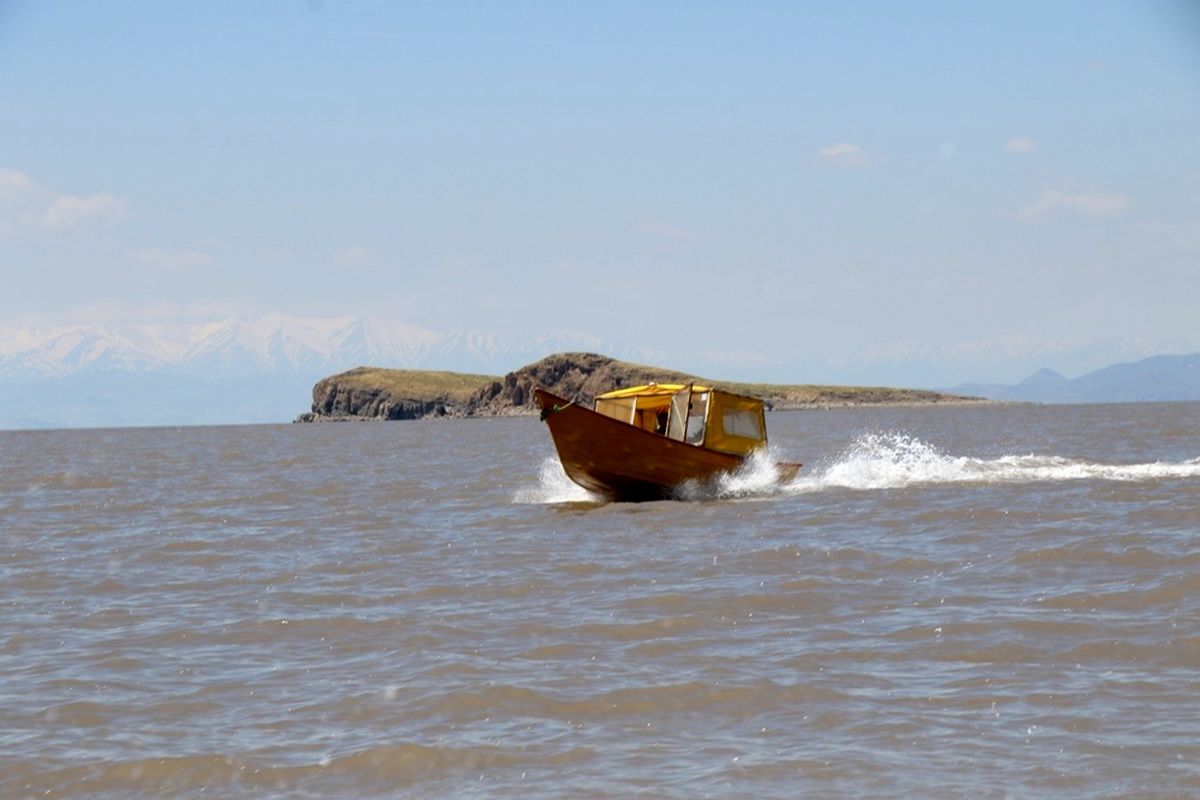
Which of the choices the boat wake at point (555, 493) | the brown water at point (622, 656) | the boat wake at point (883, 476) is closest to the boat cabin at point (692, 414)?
the boat wake at point (883, 476)

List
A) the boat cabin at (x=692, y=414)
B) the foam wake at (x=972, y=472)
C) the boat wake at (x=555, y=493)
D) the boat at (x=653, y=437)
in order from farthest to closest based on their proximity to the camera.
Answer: the foam wake at (x=972, y=472) → the boat wake at (x=555, y=493) → the boat cabin at (x=692, y=414) → the boat at (x=653, y=437)

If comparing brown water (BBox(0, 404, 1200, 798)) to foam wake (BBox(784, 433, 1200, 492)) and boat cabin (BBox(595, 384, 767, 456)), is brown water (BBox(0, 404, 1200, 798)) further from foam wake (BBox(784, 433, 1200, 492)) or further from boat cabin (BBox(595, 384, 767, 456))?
foam wake (BBox(784, 433, 1200, 492))

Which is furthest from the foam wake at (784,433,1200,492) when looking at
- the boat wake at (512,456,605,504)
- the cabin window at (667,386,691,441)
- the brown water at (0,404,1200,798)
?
the brown water at (0,404,1200,798)

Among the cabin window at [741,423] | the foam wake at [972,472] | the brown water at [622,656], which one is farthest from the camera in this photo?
the foam wake at [972,472]

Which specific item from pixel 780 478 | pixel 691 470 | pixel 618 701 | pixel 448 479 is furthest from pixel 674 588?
pixel 448 479

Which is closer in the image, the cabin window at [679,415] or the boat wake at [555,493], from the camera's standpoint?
the cabin window at [679,415]

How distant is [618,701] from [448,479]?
31.3m

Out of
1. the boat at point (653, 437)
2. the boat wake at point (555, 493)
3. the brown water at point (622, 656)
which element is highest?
the boat at point (653, 437)

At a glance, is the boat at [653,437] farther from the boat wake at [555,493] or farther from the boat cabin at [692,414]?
the boat wake at [555,493]

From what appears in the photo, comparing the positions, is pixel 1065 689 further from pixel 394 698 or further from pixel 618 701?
pixel 394 698

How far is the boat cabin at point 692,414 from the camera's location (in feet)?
99.1

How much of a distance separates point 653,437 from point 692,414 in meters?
2.76

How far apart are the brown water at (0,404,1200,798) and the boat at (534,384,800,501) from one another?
286cm

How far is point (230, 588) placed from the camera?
1773 centimetres
